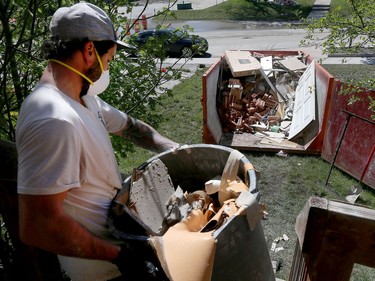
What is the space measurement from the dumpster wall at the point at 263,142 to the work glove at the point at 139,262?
17.6 ft

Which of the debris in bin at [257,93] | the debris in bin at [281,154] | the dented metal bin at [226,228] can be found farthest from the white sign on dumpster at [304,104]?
the dented metal bin at [226,228]

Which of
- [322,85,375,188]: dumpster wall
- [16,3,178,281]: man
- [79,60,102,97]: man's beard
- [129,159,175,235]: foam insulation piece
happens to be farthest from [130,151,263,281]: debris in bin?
[322,85,375,188]: dumpster wall

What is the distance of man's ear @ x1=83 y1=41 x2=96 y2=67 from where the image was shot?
1.81m

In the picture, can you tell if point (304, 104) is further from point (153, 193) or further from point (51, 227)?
point (51, 227)

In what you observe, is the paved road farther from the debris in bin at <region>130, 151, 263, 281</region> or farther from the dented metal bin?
the debris in bin at <region>130, 151, 263, 281</region>

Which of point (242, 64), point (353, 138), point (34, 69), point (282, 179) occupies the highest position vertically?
point (34, 69)

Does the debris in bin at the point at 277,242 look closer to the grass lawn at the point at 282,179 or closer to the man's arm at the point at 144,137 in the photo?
the grass lawn at the point at 282,179

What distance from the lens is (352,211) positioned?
1.18 m

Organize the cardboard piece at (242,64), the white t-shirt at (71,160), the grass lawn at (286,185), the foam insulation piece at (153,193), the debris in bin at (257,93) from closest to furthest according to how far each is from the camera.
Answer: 1. the white t-shirt at (71,160)
2. the foam insulation piece at (153,193)
3. the grass lawn at (286,185)
4. the debris in bin at (257,93)
5. the cardboard piece at (242,64)

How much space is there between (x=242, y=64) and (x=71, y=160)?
7.76 m

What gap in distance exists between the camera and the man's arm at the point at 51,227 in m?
1.47

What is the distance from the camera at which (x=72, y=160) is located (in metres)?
1.51

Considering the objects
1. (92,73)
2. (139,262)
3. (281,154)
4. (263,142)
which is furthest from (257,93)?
(139,262)

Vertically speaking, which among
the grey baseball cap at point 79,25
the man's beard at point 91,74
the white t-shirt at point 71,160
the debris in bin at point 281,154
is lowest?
the debris in bin at point 281,154
